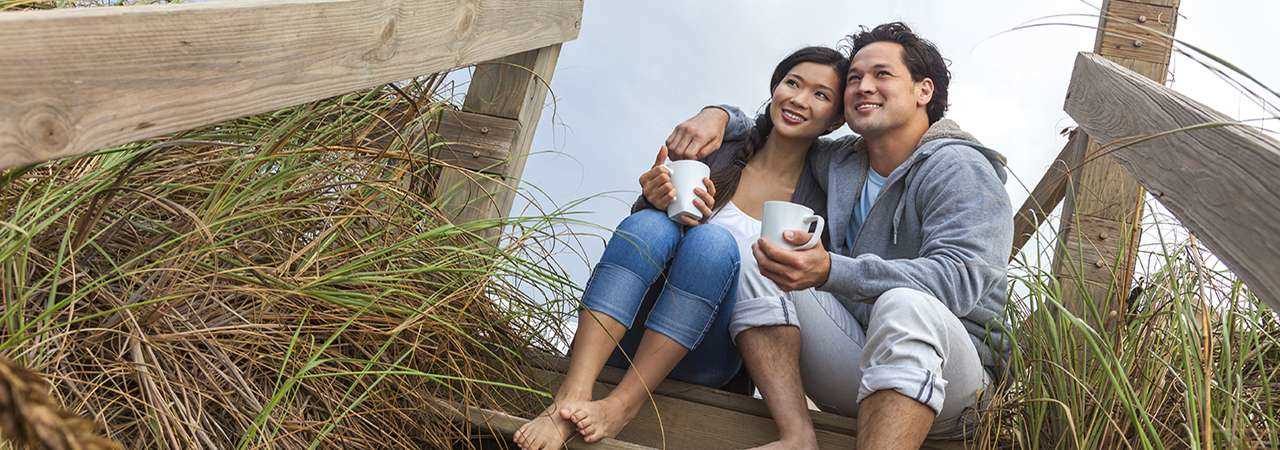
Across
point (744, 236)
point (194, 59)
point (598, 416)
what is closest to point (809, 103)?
point (744, 236)

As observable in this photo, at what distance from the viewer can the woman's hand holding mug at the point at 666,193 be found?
240cm

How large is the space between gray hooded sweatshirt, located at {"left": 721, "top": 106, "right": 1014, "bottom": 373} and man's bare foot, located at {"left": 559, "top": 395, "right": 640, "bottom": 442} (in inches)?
19.1

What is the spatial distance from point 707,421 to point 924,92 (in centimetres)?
95

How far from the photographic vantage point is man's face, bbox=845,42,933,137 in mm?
2564

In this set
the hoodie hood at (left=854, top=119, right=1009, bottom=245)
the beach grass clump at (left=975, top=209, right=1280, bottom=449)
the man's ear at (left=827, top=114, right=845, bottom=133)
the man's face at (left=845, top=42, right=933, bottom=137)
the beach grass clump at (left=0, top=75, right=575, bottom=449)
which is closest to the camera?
the beach grass clump at (left=0, top=75, right=575, bottom=449)

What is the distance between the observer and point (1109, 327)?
2129 mm

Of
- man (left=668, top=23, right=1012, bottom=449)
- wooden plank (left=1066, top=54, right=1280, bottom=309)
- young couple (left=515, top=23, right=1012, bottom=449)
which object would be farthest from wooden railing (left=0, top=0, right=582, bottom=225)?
wooden plank (left=1066, top=54, right=1280, bottom=309)

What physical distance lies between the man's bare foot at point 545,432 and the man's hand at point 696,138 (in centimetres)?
88

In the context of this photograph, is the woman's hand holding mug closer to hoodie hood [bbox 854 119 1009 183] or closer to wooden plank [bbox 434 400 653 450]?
hoodie hood [bbox 854 119 1009 183]

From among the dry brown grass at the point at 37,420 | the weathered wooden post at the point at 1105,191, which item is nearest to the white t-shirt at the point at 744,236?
the weathered wooden post at the point at 1105,191

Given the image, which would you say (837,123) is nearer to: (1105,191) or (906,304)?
(1105,191)

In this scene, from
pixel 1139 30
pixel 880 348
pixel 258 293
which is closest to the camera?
pixel 258 293

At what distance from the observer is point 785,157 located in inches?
111

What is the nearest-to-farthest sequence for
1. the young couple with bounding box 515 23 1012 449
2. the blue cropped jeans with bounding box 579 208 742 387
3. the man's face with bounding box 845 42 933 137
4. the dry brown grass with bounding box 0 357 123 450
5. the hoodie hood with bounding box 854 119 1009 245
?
the dry brown grass with bounding box 0 357 123 450 < the young couple with bounding box 515 23 1012 449 < the blue cropped jeans with bounding box 579 208 742 387 < the hoodie hood with bounding box 854 119 1009 245 < the man's face with bounding box 845 42 933 137
